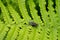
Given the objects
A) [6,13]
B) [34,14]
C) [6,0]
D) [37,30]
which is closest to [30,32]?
[37,30]

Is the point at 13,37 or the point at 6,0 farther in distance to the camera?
the point at 6,0

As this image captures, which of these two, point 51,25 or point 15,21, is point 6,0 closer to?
point 15,21

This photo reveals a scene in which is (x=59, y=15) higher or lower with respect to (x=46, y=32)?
higher

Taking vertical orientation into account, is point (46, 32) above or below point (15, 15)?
below

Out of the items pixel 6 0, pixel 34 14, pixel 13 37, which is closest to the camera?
pixel 13 37

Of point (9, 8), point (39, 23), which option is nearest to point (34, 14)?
point (39, 23)

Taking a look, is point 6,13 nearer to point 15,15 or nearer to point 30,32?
point 15,15

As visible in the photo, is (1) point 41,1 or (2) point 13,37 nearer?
(2) point 13,37

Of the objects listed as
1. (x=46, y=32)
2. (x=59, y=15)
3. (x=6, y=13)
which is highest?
(x=6, y=13)

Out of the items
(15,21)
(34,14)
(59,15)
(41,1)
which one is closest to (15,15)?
(15,21)

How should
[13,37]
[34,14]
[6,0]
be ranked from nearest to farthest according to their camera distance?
[13,37]
[34,14]
[6,0]
